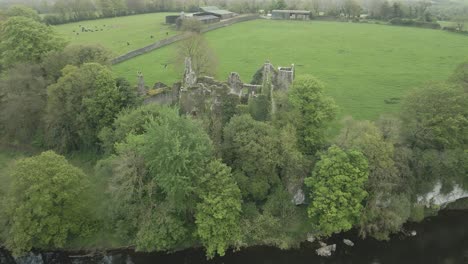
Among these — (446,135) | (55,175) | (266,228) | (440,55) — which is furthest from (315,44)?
(55,175)

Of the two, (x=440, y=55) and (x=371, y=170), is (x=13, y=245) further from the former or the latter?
(x=440, y=55)

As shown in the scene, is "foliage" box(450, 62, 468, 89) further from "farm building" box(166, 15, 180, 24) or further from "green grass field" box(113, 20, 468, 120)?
"farm building" box(166, 15, 180, 24)

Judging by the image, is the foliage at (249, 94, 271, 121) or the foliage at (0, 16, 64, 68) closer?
the foliage at (249, 94, 271, 121)

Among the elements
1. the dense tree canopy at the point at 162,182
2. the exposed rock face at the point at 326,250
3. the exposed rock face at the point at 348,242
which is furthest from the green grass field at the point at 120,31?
the exposed rock face at the point at 348,242

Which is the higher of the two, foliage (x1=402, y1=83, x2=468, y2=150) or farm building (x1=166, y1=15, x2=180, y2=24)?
farm building (x1=166, y1=15, x2=180, y2=24)

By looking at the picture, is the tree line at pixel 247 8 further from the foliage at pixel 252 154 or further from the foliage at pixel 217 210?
the foliage at pixel 217 210

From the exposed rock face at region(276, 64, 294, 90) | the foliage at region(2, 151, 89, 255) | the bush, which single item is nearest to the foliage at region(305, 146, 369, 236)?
the exposed rock face at region(276, 64, 294, 90)
